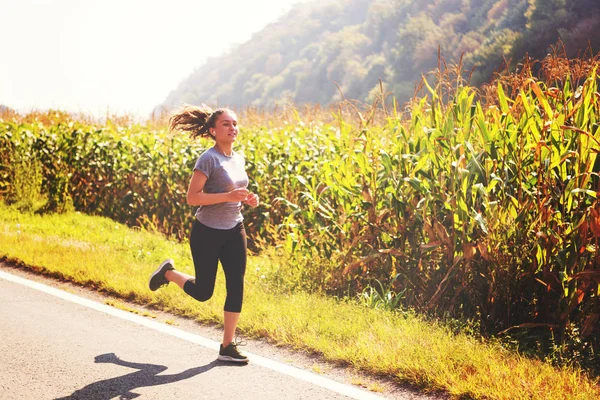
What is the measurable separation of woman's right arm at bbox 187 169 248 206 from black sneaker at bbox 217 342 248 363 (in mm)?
1139

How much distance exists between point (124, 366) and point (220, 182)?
1.57 m

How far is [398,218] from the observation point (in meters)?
6.76

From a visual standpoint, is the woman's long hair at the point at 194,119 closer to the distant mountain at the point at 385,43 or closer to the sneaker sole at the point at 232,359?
the sneaker sole at the point at 232,359

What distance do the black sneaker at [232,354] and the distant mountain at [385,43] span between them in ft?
10.6

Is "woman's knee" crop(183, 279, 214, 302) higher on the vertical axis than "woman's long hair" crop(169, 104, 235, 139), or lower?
lower

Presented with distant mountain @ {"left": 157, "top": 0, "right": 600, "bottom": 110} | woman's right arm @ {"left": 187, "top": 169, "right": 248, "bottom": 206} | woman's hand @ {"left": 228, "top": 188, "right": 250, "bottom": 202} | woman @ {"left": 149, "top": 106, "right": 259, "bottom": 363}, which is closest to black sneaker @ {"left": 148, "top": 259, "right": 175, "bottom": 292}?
woman @ {"left": 149, "top": 106, "right": 259, "bottom": 363}

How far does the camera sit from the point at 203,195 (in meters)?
5.36

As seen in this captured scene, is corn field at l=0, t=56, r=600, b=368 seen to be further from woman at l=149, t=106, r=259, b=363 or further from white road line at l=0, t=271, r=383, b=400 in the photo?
woman at l=149, t=106, r=259, b=363

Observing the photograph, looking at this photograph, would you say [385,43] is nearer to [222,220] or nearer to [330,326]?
[330,326]

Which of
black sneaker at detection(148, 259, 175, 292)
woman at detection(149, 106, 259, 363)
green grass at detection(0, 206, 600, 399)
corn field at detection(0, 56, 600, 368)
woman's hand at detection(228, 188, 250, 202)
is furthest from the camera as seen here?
black sneaker at detection(148, 259, 175, 292)

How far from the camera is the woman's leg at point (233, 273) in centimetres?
555

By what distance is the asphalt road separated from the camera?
15.8ft

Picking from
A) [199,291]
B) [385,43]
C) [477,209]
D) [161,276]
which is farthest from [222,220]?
[385,43]

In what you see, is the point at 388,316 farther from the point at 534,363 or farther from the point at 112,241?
the point at 112,241
